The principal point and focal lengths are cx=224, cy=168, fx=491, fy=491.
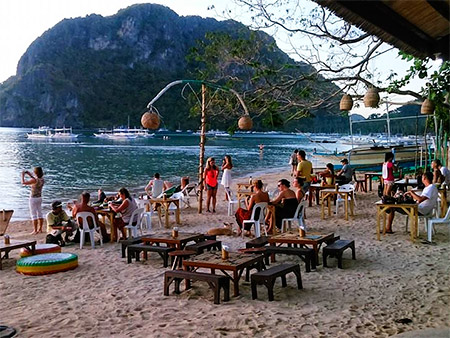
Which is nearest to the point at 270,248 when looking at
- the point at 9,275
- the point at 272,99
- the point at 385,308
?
the point at 385,308

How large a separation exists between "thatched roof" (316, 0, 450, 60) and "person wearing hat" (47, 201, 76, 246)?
21.5 ft

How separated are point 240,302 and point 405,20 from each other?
10.4ft

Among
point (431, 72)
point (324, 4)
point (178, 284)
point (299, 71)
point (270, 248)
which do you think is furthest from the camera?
point (299, 71)

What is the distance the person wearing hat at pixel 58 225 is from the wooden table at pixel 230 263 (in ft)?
11.4

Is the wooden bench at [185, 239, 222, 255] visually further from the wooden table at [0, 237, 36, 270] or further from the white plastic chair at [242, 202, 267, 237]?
the wooden table at [0, 237, 36, 270]

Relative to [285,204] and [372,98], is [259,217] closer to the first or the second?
[285,204]

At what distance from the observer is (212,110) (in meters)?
13.2

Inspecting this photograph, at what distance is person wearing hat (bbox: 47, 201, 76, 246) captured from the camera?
27.4 ft

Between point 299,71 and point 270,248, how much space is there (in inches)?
253

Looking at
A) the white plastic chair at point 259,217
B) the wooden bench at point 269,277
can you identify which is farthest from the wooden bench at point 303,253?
the white plastic chair at point 259,217

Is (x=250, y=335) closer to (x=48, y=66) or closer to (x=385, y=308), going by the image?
(x=385, y=308)

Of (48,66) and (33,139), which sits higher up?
(48,66)

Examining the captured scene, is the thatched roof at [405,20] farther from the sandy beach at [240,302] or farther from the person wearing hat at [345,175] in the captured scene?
the person wearing hat at [345,175]

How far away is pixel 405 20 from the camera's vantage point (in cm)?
312
